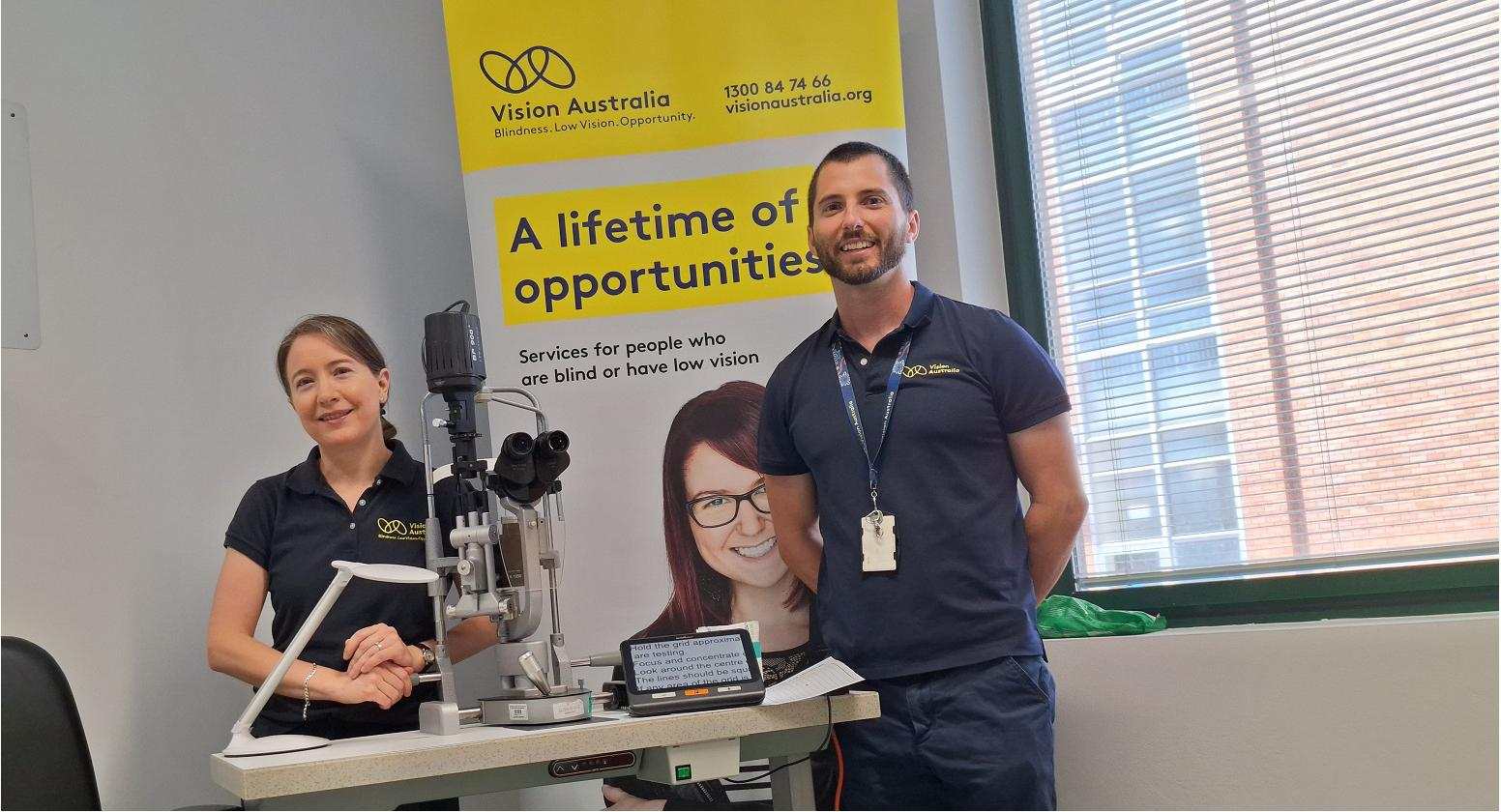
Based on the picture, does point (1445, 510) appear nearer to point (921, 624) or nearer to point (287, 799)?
point (921, 624)

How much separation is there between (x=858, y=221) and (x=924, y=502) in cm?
63

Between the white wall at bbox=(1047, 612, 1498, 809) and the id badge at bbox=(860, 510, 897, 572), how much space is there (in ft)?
2.75

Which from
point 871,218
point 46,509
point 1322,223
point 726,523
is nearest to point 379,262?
point 46,509

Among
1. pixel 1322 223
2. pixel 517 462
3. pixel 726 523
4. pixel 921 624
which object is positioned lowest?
pixel 921 624

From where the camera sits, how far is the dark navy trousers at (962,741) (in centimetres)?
225

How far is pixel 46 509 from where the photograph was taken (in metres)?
2.99

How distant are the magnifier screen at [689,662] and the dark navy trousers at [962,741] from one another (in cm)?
43

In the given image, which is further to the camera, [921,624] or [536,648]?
[921,624]

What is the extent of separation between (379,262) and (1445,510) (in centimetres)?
314

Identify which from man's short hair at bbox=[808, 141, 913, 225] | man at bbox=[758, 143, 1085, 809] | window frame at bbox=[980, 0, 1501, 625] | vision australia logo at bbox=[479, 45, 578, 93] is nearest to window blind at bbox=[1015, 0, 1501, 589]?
window frame at bbox=[980, 0, 1501, 625]

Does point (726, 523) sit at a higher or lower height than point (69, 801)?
higher

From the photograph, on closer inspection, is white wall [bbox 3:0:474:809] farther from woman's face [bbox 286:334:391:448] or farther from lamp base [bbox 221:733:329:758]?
lamp base [bbox 221:733:329:758]

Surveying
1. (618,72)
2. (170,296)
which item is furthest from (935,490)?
(170,296)

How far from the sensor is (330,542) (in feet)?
8.23
